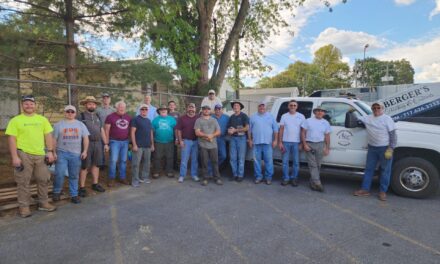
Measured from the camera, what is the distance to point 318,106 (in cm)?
638

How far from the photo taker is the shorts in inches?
218

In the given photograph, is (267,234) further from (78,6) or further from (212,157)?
(78,6)

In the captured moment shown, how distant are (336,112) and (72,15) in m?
6.66

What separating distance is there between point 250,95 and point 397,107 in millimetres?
28955

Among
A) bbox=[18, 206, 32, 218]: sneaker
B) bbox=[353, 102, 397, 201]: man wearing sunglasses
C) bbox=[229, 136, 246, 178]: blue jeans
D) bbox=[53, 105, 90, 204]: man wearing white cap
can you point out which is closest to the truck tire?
bbox=[353, 102, 397, 201]: man wearing sunglasses

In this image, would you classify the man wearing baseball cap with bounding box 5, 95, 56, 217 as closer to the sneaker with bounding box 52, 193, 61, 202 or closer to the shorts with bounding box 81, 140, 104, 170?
the sneaker with bounding box 52, 193, 61, 202

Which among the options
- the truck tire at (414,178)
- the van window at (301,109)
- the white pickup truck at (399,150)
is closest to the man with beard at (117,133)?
the van window at (301,109)

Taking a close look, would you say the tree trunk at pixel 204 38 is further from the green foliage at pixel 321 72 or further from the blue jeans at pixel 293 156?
the green foliage at pixel 321 72

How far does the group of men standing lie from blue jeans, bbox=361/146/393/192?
0.02m

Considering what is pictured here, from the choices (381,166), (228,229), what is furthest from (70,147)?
(381,166)

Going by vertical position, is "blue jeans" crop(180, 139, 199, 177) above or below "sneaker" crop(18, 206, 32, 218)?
above

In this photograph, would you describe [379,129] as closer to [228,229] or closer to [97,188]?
[228,229]

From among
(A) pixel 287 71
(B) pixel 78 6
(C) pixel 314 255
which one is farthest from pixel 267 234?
(A) pixel 287 71

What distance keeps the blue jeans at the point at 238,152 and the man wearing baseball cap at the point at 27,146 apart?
12.2 feet
